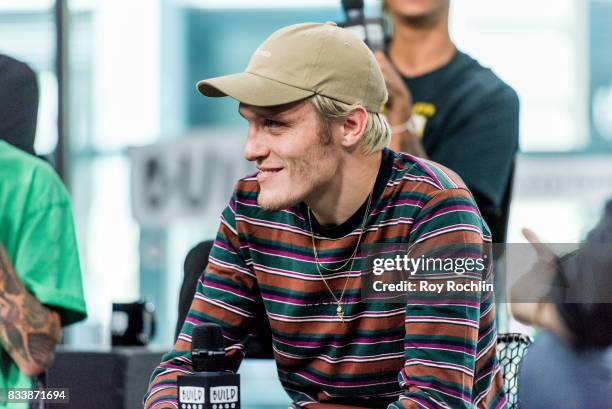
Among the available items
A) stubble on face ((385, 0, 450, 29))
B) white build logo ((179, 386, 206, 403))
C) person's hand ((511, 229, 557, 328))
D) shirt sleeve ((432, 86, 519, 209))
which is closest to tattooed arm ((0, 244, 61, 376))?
white build logo ((179, 386, 206, 403))

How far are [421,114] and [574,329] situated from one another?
1.10 metres

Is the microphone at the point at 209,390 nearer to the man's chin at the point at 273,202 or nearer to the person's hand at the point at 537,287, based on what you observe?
the man's chin at the point at 273,202

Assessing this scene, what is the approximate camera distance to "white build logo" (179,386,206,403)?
1.76 m

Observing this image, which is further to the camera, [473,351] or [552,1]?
[552,1]

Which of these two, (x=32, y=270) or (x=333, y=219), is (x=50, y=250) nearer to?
(x=32, y=270)

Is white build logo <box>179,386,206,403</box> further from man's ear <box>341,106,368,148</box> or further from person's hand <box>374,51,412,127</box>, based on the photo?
person's hand <box>374,51,412,127</box>

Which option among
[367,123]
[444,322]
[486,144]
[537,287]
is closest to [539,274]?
[537,287]

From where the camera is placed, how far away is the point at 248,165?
4.88 m

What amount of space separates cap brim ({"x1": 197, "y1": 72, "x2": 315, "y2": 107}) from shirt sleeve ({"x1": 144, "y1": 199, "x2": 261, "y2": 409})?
0.90ft

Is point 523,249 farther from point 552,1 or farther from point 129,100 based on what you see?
point 129,100

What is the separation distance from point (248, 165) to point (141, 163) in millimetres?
459

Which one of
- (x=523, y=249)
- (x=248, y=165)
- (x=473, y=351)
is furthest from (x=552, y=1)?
(x=473, y=351)

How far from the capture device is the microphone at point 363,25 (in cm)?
307

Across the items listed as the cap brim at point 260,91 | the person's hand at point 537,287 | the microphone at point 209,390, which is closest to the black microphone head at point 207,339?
Answer: the microphone at point 209,390
